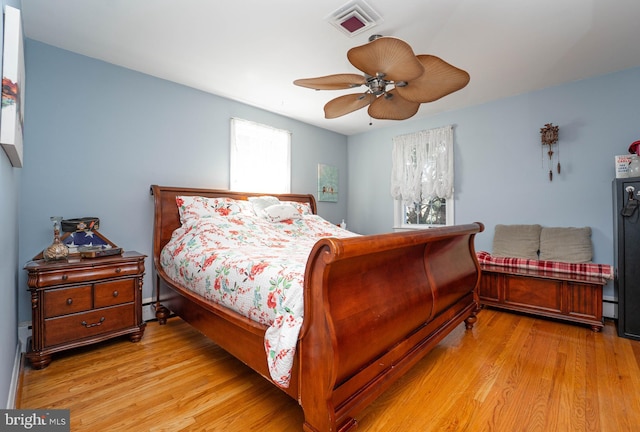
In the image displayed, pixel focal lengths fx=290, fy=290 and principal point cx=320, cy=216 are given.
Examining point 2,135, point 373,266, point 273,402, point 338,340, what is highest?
point 2,135

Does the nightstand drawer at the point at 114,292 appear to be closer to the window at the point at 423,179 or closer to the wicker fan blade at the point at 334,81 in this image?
the wicker fan blade at the point at 334,81

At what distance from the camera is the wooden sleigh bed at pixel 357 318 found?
117 centimetres

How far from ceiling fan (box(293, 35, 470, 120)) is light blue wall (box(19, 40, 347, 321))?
169 centimetres

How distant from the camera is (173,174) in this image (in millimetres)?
3105

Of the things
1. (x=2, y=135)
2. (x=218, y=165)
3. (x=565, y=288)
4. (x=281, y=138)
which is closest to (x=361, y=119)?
(x=281, y=138)

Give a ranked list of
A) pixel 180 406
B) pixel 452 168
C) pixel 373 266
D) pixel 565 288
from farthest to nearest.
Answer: pixel 452 168 < pixel 565 288 < pixel 180 406 < pixel 373 266

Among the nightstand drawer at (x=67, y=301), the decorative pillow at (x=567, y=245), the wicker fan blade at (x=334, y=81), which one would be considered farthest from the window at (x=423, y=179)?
the nightstand drawer at (x=67, y=301)

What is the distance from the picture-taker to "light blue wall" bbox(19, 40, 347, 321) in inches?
92.8

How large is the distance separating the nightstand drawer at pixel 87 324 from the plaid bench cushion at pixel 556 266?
11.5 ft

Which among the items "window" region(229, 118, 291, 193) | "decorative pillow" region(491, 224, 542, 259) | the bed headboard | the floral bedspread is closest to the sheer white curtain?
"decorative pillow" region(491, 224, 542, 259)

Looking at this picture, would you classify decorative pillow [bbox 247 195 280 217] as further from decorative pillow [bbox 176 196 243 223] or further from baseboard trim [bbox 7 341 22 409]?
baseboard trim [bbox 7 341 22 409]

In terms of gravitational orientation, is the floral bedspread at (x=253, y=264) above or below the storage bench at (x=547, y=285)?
above

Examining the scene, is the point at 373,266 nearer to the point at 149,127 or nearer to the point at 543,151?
the point at 149,127

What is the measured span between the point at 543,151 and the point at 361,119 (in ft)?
7.47
